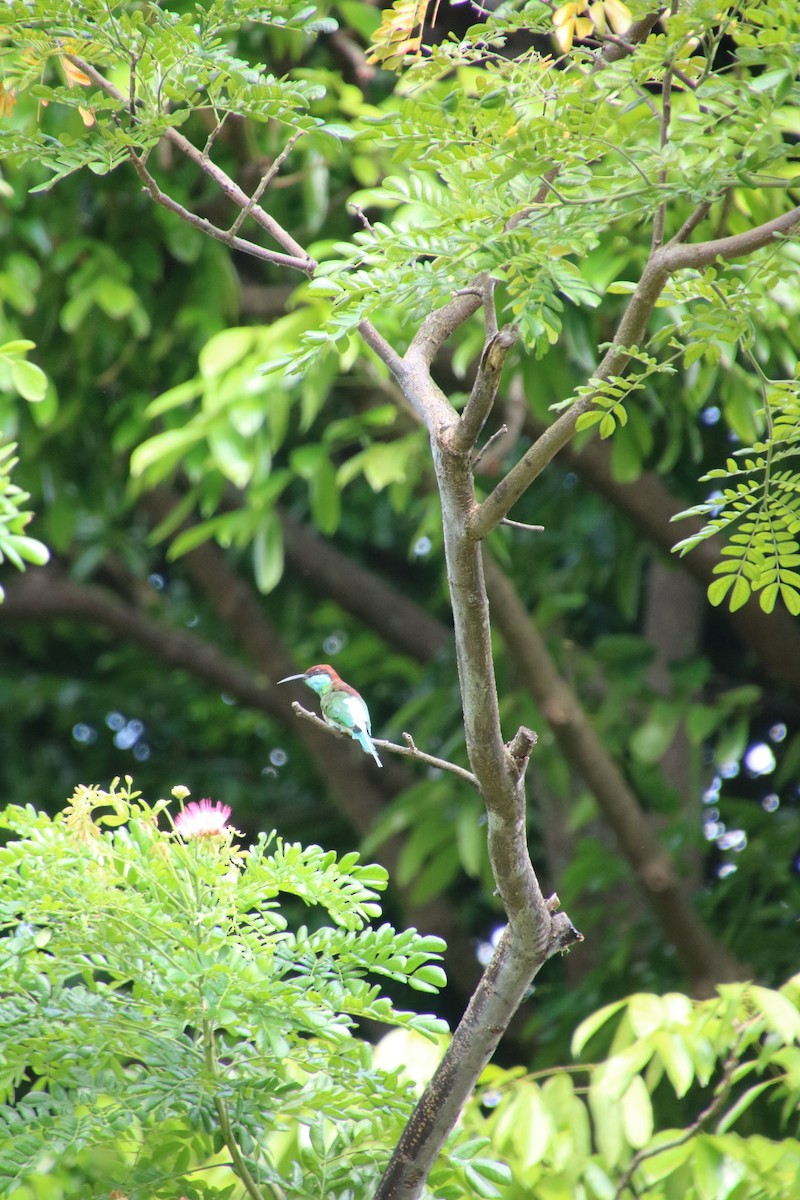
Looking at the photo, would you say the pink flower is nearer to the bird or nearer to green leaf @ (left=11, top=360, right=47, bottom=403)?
the bird

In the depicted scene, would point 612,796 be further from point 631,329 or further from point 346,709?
point 631,329

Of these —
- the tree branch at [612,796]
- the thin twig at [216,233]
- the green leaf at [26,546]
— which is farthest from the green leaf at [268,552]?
the thin twig at [216,233]

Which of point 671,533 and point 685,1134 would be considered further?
point 671,533

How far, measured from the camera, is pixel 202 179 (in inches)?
168

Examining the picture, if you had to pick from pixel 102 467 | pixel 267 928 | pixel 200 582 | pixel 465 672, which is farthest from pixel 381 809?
pixel 465 672

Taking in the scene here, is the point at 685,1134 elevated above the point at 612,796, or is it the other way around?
the point at 612,796

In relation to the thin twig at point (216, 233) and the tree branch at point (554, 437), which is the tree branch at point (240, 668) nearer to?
the thin twig at point (216, 233)

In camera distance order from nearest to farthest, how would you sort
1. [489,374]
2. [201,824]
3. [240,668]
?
[489,374] < [201,824] < [240,668]

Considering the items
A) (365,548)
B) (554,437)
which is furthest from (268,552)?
(365,548)

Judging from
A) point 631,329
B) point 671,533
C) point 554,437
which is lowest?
point 554,437

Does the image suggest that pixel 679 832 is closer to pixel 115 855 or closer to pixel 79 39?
pixel 115 855

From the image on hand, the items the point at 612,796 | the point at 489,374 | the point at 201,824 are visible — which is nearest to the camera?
the point at 489,374

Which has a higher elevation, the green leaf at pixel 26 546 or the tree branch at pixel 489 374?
the tree branch at pixel 489 374

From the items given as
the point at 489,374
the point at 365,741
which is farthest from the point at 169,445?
the point at 489,374
